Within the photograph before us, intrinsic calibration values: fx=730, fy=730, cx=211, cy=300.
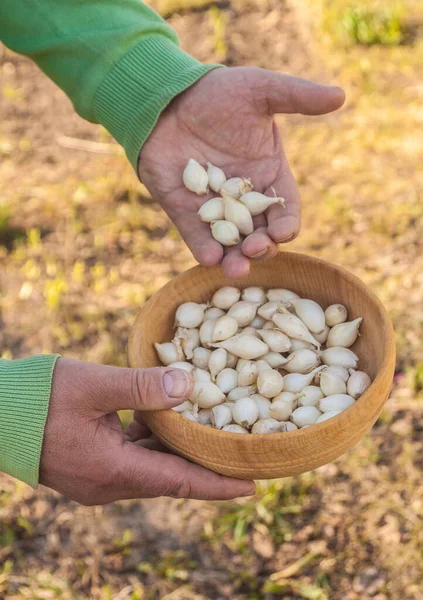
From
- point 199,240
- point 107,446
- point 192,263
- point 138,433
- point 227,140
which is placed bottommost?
point 192,263

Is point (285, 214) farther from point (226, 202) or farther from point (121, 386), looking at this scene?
point (121, 386)

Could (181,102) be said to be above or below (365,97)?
above

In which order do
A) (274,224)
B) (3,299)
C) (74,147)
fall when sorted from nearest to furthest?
1. (274,224)
2. (3,299)
3. (74,147)

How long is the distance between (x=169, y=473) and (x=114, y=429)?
0.10 metres

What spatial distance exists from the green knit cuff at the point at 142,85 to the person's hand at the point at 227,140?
0.02m

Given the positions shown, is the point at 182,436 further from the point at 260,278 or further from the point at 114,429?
the point at 260,278

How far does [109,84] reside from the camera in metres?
1.34

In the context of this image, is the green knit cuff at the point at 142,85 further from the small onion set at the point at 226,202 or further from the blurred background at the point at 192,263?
the blurred background at the point at 192,263

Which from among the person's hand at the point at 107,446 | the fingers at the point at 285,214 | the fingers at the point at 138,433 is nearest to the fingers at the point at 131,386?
the person's hand at the point at 107,446

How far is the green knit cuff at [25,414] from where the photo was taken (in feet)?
3.20

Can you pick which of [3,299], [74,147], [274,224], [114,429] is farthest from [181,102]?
[74,147]

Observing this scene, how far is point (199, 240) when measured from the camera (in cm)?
124

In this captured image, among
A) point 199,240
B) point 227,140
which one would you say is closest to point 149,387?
point 199,240

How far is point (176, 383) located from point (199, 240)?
0.36 meters
